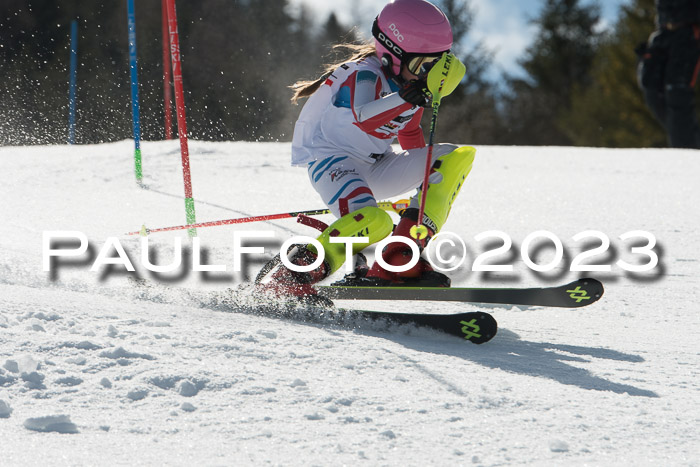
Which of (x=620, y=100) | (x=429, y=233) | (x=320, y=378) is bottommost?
(x=320, y=378)

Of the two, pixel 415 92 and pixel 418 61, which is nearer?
pixel 415 92

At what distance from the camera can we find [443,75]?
2.88 m

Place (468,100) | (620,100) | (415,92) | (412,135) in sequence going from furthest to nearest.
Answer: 1. (468,100)
2. (620,100)
3. (412,135)
4. (415,92)

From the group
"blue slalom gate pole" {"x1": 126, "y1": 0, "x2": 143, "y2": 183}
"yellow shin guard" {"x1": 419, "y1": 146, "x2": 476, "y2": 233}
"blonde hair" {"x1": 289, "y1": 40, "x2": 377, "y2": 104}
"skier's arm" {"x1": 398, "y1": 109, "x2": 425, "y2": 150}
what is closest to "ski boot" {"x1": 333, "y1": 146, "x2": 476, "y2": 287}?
"yellow shin guard" {"x1": 419, "y1": 146, "x2": 476, "y2": 233}

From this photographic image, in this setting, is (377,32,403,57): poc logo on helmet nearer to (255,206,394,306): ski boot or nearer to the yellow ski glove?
the yellow ski glove

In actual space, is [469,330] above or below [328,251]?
below

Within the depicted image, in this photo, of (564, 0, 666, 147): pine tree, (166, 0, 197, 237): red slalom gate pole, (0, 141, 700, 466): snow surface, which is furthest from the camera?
(564, 0, 666, 147): pine tree

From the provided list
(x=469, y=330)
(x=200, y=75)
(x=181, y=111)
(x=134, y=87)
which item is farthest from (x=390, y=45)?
(x=200, y=75)

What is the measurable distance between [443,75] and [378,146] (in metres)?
0.50

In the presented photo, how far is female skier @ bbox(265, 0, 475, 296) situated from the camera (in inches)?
115

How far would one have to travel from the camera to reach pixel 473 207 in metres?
6.00

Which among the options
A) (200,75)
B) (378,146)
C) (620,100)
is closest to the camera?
(378,146)

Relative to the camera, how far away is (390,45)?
3.03 m

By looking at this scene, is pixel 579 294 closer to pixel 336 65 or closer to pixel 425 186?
pixel 425 186
